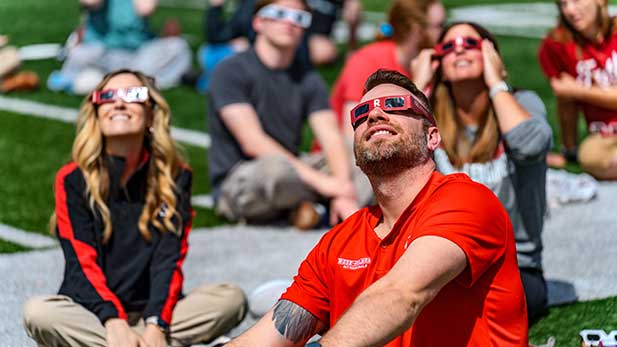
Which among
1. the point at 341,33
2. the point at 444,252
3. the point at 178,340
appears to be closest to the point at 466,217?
the point at 444,252

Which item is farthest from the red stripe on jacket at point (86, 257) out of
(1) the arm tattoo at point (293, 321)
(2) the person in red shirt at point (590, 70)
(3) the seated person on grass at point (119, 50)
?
(3) the seated person on grass at point (119, 50)

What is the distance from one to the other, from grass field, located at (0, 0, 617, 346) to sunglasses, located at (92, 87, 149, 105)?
1.77 m

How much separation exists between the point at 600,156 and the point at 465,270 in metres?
4.61

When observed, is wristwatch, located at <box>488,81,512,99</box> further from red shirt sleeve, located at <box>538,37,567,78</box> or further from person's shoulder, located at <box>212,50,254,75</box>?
red shirt sleeve, located at <box>538,37,567,78</box>

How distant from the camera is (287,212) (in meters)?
7.21

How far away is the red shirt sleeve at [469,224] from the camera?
3.28 meters

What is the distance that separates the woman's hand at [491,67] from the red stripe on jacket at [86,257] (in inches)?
70.0

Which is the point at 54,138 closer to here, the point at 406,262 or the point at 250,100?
the point at 250,100

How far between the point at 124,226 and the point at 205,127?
524 centimetres

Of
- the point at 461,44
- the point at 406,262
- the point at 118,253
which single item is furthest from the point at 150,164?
the point at 406,262

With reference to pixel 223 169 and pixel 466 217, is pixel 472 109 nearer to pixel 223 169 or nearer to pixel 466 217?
pixel 466 217

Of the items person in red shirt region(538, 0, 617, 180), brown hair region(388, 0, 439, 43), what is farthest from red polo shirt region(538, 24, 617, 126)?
brown hair region(388, 0, 439, 43)

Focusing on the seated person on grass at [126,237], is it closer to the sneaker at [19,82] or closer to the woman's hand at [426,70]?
the woman's hand at [426,70]

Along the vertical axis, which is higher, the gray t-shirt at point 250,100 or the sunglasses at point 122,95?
the sunglasses at point 122,95
